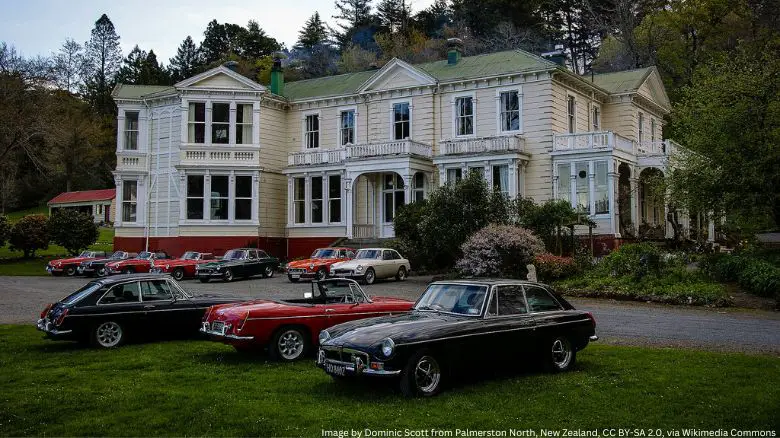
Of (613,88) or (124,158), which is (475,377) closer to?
(613,88)

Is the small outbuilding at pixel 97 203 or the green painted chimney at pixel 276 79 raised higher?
the green painted chimney at pixel 276 79

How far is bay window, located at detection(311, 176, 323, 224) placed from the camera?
3712 cm

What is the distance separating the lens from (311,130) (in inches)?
1539

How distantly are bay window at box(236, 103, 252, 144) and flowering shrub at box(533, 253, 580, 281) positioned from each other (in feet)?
63.3

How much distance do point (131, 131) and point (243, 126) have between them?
24.5 ft

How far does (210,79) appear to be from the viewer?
36906mm

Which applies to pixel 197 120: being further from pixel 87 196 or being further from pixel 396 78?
pixel 87 196

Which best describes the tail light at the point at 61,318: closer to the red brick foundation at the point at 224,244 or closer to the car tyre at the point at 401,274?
the car tyre at the point at 401,274

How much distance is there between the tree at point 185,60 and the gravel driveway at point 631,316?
6535 cm

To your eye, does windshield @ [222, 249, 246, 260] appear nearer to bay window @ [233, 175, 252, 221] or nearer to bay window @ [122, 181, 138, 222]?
bay window @ [233, 175, 252, 221]

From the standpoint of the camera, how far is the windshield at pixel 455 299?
943 centimetres

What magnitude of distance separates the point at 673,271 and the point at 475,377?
14526mm


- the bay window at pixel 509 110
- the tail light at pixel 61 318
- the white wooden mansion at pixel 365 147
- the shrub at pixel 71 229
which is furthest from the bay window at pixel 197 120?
the tail light at pixel 61 318

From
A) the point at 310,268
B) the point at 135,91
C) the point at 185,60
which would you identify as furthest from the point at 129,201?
the point at 185,60
